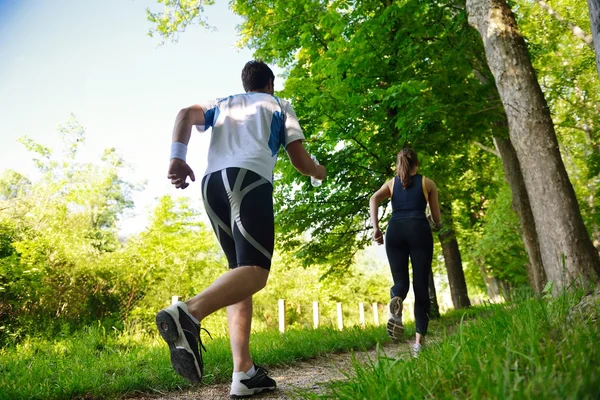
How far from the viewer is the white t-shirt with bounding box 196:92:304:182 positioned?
2.99 m

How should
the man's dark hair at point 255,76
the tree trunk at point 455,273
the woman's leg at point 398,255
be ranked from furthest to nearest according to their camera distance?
1. the tree trunk at point 455,273
2. the woman's leg at point 398,255
3. the man's dark hair at point 255,76

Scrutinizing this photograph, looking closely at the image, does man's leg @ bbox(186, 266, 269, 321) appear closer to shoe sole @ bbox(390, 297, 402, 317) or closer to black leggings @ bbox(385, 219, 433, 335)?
shoe sole @ bbox(390, 297, 402, 317)

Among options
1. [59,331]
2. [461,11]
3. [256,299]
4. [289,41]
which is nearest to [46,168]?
[256,299]

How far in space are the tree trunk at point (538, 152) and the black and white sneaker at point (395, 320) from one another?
6.57 ft

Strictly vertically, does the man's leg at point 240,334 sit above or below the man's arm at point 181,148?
below

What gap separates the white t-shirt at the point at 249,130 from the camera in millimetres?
2988

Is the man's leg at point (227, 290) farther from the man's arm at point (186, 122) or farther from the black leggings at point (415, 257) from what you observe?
the black leggings at point (415, 257)

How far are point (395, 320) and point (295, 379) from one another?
1072 mm

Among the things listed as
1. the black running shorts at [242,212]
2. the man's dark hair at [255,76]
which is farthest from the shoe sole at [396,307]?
the man's dark hair at [255,76]

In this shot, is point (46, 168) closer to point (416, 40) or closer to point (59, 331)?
point (59, 331)

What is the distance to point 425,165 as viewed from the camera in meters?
9.18

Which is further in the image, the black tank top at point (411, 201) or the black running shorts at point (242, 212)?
the black tank top at point (411, 201)

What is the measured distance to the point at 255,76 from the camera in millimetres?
3455

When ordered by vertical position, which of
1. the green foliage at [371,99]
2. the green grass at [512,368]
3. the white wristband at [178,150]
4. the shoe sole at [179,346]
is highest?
the green foliage at [371,99]
